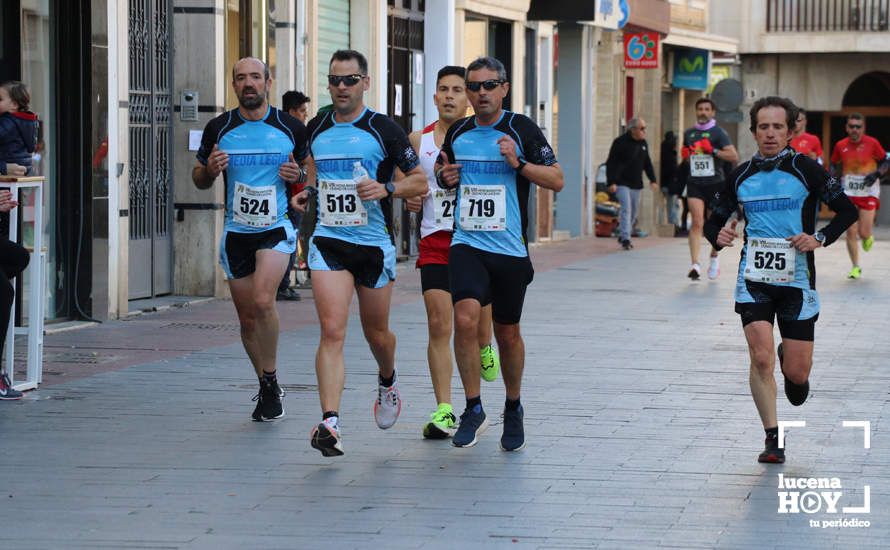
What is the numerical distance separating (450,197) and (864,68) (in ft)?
137

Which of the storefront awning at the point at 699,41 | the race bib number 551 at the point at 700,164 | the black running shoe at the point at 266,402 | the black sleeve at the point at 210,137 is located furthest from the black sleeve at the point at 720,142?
the storefront awning at the point at 699,41

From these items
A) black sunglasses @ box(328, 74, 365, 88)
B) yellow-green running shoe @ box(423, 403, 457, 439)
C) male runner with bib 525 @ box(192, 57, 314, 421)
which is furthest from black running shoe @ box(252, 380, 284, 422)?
black sunglasses @ box(328, 74, 365, 88)

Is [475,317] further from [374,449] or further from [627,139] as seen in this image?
[627,139]

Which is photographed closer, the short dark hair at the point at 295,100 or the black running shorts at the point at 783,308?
the black running shorts at the point at 783,308

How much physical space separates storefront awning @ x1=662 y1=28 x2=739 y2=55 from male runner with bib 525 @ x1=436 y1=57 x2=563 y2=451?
1255 inches

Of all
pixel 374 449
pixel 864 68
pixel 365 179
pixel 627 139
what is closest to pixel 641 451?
pixel 374 449

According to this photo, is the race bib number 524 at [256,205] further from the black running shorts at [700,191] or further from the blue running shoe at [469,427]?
the black running shorts at [700,191]

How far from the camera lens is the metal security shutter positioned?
69.9 ft

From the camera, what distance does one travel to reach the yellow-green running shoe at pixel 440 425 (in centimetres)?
937

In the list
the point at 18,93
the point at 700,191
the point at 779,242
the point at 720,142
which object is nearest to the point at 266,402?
the point at 779,242

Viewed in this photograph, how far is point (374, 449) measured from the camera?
9.03m

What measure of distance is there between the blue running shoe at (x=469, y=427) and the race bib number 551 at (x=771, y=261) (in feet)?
4.86

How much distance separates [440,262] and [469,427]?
3.41ft

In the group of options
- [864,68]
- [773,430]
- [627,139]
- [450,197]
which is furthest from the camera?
[864,68]
